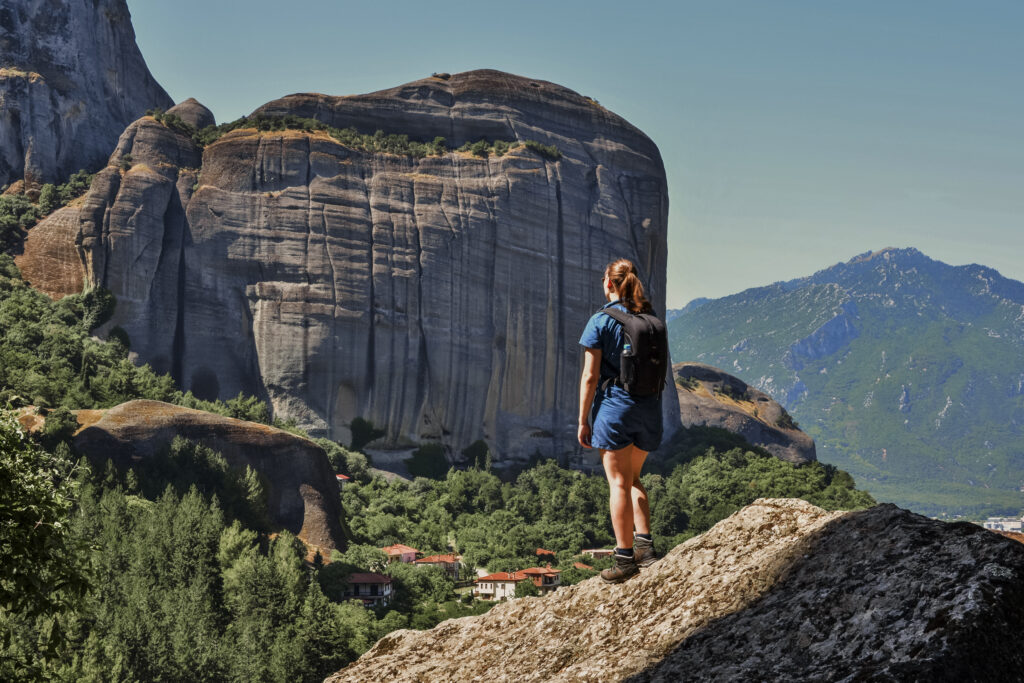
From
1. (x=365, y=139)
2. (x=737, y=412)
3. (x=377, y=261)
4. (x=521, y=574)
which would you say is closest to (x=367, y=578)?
(x=521, y=574)

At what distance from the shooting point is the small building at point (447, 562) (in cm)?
7187

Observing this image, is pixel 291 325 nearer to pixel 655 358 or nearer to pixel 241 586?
pixel 241 586

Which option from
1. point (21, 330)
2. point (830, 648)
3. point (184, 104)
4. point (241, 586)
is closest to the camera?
point (830, 648)

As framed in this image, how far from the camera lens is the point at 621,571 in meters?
8.46

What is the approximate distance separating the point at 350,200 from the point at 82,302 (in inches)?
876

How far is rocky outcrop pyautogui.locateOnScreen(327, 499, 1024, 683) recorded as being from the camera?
543 centimetres

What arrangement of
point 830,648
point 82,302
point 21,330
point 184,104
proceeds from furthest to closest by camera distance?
1. point 184,104
2. point 82,302
3. point 21,330
4. point 830,648

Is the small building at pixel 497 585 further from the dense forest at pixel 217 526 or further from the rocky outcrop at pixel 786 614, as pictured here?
the rocky outcrop at pixel 786 614

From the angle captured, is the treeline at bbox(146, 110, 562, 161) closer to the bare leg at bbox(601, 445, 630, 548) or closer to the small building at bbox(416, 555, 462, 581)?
the small building at bbox(416, 555, 462, 581)

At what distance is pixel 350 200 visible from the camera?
94.6 m

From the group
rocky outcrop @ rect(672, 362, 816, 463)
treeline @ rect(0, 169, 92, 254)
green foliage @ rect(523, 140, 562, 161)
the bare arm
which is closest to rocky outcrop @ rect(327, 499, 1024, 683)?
the bare arm

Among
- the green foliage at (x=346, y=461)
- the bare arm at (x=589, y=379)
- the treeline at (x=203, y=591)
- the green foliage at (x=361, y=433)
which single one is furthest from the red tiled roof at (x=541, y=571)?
the bare arm at (x=589, y=379)

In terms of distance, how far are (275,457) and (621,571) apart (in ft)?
205

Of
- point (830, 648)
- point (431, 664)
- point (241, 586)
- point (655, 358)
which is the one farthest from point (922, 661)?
point (241, 586)
